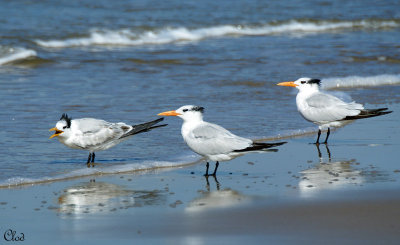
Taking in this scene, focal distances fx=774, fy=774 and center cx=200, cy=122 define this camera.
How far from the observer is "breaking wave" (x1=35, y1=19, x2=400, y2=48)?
1722 cm

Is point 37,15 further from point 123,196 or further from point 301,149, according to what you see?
point 123,196

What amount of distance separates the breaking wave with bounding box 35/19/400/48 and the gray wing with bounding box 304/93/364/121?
9076 mm

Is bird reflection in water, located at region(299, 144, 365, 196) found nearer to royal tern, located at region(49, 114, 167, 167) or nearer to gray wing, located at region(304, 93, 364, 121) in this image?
gray wing, located at region(304, 93, 364, 121)

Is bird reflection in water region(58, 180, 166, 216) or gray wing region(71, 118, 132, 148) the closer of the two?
bird reflection in water region(58, 180, 166, 216)

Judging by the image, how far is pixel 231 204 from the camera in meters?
5.64

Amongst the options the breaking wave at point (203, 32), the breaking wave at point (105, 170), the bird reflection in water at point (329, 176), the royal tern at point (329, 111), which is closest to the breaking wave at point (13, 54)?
the breaking wave at point (203, 32)

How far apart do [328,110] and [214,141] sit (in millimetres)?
2167

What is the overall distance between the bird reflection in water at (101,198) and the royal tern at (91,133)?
97 centimetres

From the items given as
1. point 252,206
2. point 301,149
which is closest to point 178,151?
point 301,149

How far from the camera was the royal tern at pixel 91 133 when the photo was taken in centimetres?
728

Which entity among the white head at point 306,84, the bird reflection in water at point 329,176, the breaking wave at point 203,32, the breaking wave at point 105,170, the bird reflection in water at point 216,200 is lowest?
the bird reflection in water at point 216,200

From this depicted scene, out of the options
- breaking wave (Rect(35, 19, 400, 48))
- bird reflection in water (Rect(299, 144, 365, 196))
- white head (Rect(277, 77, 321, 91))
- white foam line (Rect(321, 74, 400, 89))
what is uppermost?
breaking wave (Rect(35, 19, 400, 48))

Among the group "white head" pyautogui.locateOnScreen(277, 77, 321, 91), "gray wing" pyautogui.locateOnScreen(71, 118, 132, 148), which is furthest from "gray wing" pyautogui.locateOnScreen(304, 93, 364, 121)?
"gray wing" pyautogui.locateOnScreen(71, 118, 132, 148)

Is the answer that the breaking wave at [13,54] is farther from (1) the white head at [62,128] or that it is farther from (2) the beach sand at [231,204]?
(2) the beach sand at [231,204]
